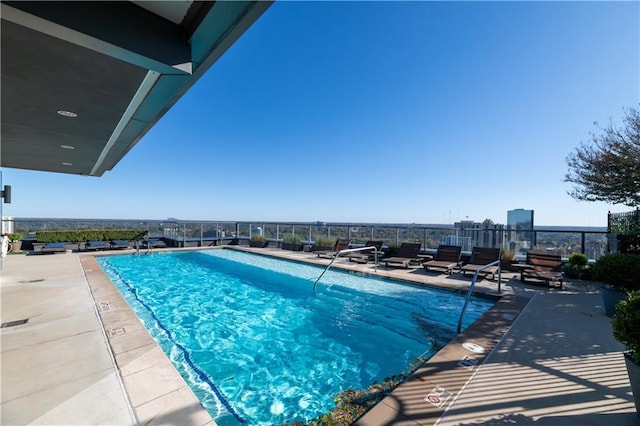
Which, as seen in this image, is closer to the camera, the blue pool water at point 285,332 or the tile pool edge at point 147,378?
the tile pool edge at point 147,378

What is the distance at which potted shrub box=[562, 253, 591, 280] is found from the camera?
6.12 metres

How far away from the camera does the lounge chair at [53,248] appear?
9.88 meters

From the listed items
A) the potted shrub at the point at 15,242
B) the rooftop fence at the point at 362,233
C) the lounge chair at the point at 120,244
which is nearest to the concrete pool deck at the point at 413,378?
the rooftop fence at the point at 362,233

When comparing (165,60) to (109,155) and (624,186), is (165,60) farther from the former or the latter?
(624,186)

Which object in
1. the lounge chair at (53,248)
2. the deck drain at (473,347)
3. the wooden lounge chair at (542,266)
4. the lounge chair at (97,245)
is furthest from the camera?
the lounge chair at (97,245)

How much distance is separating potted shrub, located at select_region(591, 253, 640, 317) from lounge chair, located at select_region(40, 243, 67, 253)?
15206mm

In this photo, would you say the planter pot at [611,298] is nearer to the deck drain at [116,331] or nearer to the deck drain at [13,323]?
the deck drain at [116,331]

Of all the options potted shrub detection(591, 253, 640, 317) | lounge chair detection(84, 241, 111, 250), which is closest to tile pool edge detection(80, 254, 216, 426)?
potted shrub detection(591, 253, 640, 317)

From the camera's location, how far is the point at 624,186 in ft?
18.3

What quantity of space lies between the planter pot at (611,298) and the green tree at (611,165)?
3.28 m

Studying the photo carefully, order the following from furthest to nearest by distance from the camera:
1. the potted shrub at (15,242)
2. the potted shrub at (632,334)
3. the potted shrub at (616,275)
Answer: the potted shrub at (15,242), the potted shrub at (616,275), the potted shrub at (632,334)

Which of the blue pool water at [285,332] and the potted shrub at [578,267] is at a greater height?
the potted shrub at [578,267]

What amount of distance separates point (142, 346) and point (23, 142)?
4554 mm

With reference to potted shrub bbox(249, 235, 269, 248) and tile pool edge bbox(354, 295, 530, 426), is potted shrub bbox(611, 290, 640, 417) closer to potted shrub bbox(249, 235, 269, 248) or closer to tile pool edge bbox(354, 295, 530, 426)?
tile pool edge bbox(354, 295, 530, 426)
